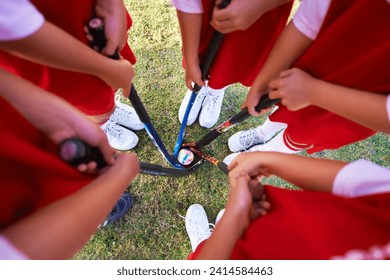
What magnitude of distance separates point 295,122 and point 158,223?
0.71 metres

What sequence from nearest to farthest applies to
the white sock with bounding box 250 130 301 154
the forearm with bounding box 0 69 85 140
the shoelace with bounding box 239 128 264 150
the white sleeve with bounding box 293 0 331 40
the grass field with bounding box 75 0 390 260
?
the forearm with bounding box 0 69 85 140 < the white sleeve with bounding box 293 0 331 40 < the white sock with bounding box 250 130 301 154 < the grass field with bounding box 75 0 390 260 < the shoelace with bounding box 239 128 264 150

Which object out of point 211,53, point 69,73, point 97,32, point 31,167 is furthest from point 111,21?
point 31,167

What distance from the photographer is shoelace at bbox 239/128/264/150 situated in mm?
1318

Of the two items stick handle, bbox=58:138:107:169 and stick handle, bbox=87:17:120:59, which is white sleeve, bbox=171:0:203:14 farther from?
stick handle, bbox=58:138:107:169

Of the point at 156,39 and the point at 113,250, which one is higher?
the point at 156,39

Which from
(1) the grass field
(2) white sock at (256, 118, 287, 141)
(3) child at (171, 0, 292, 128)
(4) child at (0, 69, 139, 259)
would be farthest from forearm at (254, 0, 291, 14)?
(1) the grass field

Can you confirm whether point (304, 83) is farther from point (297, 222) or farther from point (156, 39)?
point (156, 39)

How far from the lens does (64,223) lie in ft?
1.37

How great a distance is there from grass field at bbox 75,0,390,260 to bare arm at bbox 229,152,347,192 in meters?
0.65

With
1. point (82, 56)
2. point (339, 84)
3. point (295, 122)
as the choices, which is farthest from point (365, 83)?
point (82, 56)

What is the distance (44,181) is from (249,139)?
38.6 inches

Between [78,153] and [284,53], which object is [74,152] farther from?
[284,53]

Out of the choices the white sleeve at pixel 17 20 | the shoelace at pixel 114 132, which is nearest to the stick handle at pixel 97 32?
the white sleeve at pixel 17 20

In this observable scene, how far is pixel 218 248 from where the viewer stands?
49 centimetres
